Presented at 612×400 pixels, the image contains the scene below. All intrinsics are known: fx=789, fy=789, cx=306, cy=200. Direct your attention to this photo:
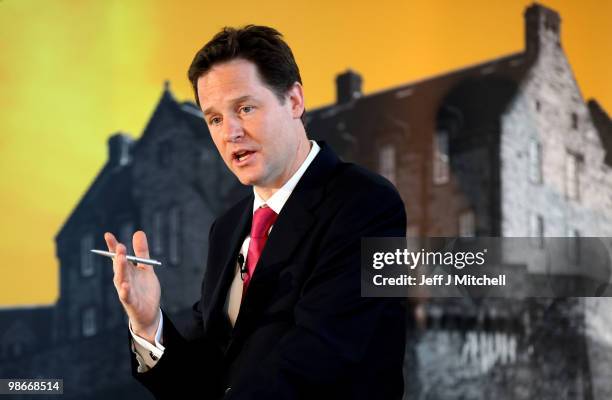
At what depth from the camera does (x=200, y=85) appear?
1509 mm

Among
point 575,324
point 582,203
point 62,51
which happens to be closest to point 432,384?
point 575,324

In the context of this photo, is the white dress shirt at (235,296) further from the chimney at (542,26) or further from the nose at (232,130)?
the chimney at (542,26)

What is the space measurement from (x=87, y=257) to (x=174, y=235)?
2.45 feet

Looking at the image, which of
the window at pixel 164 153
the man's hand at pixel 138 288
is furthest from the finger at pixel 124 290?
the window at pixel 164 153

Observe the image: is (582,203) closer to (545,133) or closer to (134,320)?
(545,133)

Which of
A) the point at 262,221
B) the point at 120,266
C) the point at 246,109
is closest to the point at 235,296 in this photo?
the point at 262,221

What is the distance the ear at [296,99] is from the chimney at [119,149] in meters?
4.84

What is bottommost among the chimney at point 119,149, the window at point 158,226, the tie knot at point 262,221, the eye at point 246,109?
the tie knot at point 262,221

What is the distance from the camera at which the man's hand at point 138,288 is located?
1.41 meters

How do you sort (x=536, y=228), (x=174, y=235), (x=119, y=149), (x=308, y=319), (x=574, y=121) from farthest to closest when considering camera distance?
(x=174, y=235) → (x=119, y=149) → (x=574, y=121) → (x=536, y=228) → (x=308, y=319)

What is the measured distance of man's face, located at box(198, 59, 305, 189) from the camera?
57.7 inches

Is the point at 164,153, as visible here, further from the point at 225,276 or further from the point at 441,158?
the point at 225,276

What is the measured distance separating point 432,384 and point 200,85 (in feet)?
15.1

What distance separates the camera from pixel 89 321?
21.8 feet
